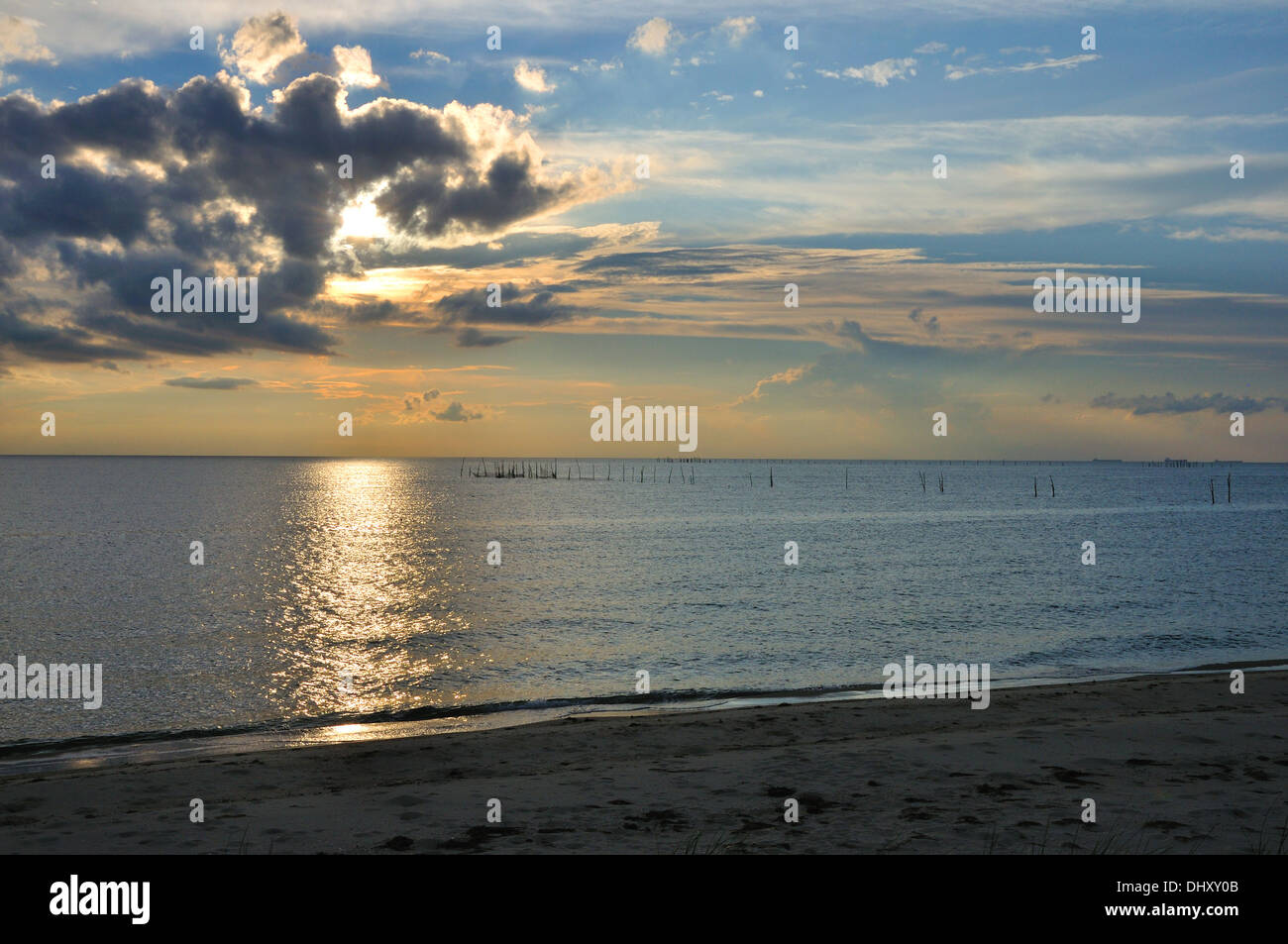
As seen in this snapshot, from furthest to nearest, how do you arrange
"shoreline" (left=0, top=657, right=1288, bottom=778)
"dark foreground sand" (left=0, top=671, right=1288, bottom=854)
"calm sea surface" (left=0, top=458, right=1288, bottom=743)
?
1. "calm sea surface" (left=0, top=458, right=1288, bottom=743)
2. "shoreline" (left=0, top=657, right=1288, bottom=778)
3. "dark foreground sand" (left=0, top=671, right=1288, bottom=854)

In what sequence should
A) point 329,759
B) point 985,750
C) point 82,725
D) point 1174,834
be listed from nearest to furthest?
point 1174,834, point 985,750, point 329,759, point 82,725

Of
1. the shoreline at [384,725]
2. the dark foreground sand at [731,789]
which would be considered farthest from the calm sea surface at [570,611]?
the dark foreground sand at [731,789]

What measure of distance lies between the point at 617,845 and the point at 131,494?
173574 mm

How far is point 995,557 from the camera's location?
205ft

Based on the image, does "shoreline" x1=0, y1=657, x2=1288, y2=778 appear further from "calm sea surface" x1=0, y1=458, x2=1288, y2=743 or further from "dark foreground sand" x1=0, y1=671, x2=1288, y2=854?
"dark foreground sand" x1=0, y1=671, x2=1288, y2=854

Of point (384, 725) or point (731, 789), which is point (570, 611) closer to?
point (384, 725)

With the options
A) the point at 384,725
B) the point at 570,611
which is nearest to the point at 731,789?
the point at 384,725

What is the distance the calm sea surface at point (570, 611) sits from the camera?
25953 millimetres

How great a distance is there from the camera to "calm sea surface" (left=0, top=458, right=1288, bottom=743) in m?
26.0

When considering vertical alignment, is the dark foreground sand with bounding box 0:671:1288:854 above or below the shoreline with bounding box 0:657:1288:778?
above

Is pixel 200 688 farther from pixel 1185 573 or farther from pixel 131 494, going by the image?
pixel 131 494

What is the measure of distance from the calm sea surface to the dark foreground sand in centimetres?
588

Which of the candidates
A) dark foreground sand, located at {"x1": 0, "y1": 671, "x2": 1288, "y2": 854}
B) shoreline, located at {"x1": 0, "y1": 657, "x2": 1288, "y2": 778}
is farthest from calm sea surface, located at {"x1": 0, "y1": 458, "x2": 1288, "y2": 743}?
dark foreground sand, located at {"x1": 0, "y1": 671, "x2": 1288, "y2": 854}
